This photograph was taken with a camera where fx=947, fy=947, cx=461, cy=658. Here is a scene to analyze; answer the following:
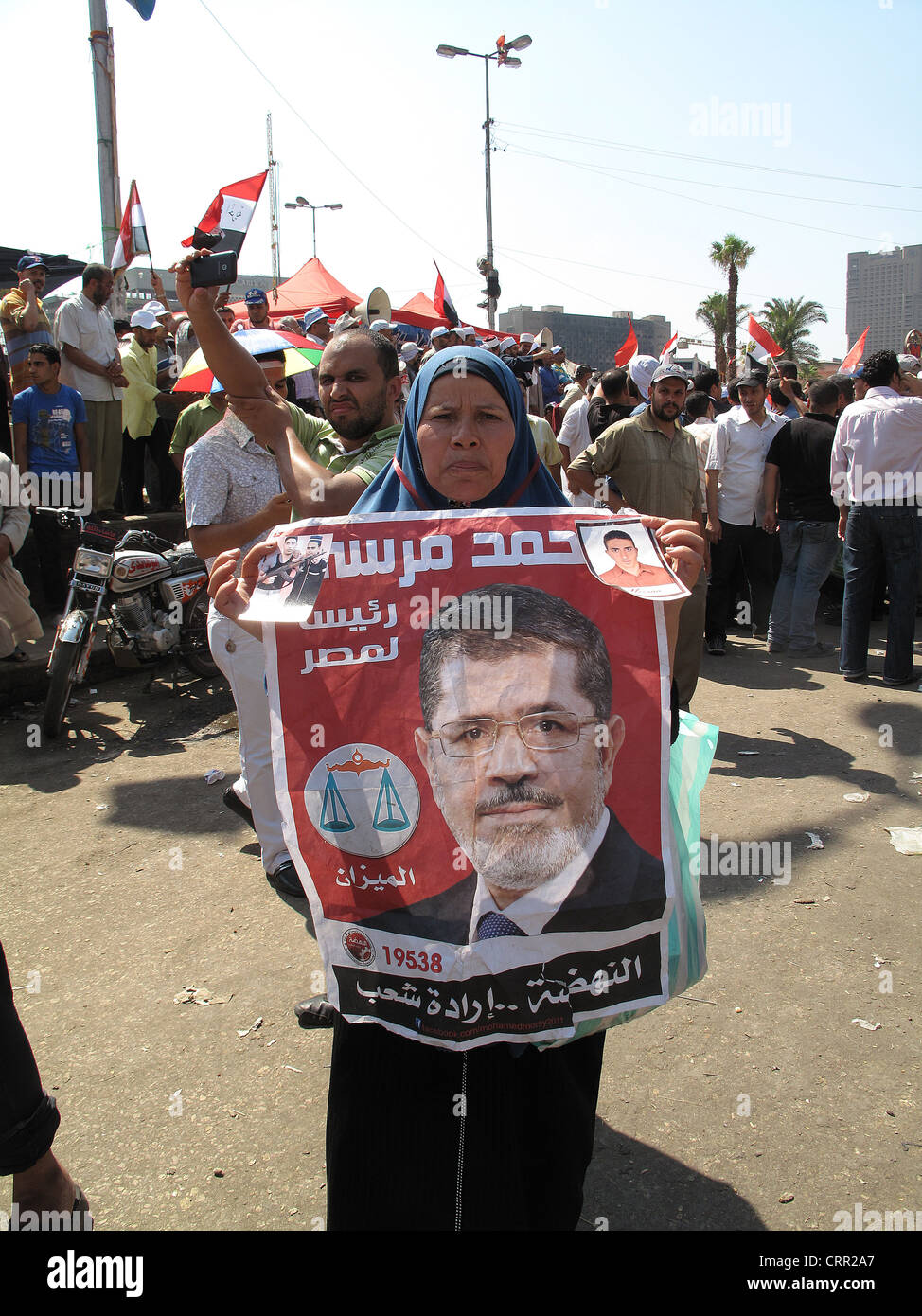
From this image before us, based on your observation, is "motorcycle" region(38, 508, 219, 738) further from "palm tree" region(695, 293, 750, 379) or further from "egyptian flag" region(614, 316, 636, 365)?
"palm tree" region(695, 293, 750, 379)

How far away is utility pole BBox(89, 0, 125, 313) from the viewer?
9133mm

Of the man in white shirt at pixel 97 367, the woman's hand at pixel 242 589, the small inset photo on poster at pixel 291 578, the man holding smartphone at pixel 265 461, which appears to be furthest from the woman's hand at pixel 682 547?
the man in white shirt at pixel 97 367

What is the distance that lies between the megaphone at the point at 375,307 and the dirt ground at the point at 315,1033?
21.3ft

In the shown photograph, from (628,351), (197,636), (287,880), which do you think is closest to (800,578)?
(197,636)

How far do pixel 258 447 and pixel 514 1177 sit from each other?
10.0 ft

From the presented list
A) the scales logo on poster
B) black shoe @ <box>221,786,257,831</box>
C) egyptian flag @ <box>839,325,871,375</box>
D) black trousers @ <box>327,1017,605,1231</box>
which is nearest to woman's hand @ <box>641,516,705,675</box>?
the scales logo on poster

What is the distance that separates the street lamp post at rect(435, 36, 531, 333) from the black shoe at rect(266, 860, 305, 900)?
1966 cm

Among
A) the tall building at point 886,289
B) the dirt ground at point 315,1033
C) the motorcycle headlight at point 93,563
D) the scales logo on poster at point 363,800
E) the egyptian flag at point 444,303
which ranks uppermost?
the tall building at point 886,289

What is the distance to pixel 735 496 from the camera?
8148mm

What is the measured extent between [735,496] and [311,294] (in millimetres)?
9388

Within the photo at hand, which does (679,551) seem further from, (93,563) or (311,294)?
(311,294)

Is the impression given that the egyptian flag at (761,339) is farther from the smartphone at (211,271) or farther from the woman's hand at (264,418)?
the smartphone at (211,271)

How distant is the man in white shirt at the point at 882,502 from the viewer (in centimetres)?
684
